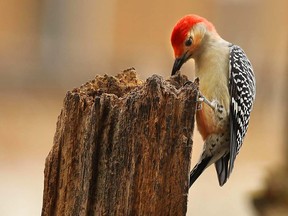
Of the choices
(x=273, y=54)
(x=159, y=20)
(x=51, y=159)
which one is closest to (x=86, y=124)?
(x=51, y=159)

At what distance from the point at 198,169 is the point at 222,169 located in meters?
0.29

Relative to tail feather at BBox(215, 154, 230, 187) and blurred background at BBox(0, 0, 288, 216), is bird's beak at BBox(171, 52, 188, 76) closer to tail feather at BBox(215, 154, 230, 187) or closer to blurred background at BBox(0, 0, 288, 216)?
tail feather at BBox(215, 154, 230, 187)

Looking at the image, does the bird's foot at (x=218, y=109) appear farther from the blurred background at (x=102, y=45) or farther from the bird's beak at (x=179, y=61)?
the blurred background at (x=102, y=45)

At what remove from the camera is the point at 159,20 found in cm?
2131

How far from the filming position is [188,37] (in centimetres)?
672

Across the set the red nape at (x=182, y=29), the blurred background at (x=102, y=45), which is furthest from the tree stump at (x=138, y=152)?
the blurred background at (x=102, y=45)

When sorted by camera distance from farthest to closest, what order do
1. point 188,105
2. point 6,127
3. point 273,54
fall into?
point 273,54 → point 6,127 → point 188,105

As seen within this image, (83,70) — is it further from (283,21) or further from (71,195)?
(71,195)

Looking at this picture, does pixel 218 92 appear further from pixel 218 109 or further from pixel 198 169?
pixel 198 169

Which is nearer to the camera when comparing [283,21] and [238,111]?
[238,111]

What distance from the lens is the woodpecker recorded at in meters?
6.78

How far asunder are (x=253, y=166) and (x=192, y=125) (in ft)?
40.9

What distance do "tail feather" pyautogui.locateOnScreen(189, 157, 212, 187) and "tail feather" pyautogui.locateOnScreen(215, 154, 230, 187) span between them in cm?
10

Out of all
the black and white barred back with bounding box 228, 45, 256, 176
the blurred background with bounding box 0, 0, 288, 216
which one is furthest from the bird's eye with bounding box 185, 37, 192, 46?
the blurred background with bounding box 0, 0, 288, 216
